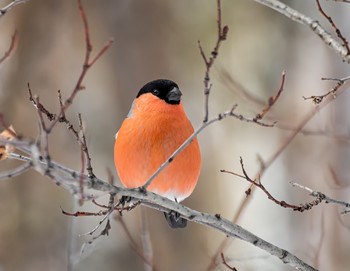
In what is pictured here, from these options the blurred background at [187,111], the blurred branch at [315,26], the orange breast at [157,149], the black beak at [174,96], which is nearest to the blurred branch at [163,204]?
the orange breast at [157,149]

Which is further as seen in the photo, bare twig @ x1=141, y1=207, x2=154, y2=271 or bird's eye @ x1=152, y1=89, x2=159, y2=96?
bird's eye @ x1=152, y1=89, x2=159, y2=96

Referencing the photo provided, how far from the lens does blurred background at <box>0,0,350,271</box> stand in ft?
18.9

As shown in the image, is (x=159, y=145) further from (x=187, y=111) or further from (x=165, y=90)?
(x=187, y=111)

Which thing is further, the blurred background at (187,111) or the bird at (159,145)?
the blurred background at (187,111)

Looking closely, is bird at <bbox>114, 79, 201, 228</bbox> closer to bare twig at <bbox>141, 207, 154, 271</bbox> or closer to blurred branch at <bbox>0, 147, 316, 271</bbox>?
bare twig at <bbox>141, 207, 154, 271</bbox>

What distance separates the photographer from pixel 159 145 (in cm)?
278

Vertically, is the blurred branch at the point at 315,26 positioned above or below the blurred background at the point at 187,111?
above

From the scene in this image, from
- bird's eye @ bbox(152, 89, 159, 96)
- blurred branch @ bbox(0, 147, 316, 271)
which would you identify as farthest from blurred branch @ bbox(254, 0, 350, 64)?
bird's eye @ bbox(152, 89, 159, 96)

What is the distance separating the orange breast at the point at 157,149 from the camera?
2.77 m

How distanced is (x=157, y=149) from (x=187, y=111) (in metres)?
3.78

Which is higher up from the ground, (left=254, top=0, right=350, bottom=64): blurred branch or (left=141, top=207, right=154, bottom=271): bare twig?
(left=254, top=0, right=350, bottom=64): blurred branch

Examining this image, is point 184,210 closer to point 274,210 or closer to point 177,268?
A: point 177,268

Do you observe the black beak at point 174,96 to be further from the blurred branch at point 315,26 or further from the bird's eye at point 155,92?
the blurred branch at point 315,26

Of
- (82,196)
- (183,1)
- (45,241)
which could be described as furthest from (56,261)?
(82,196)
